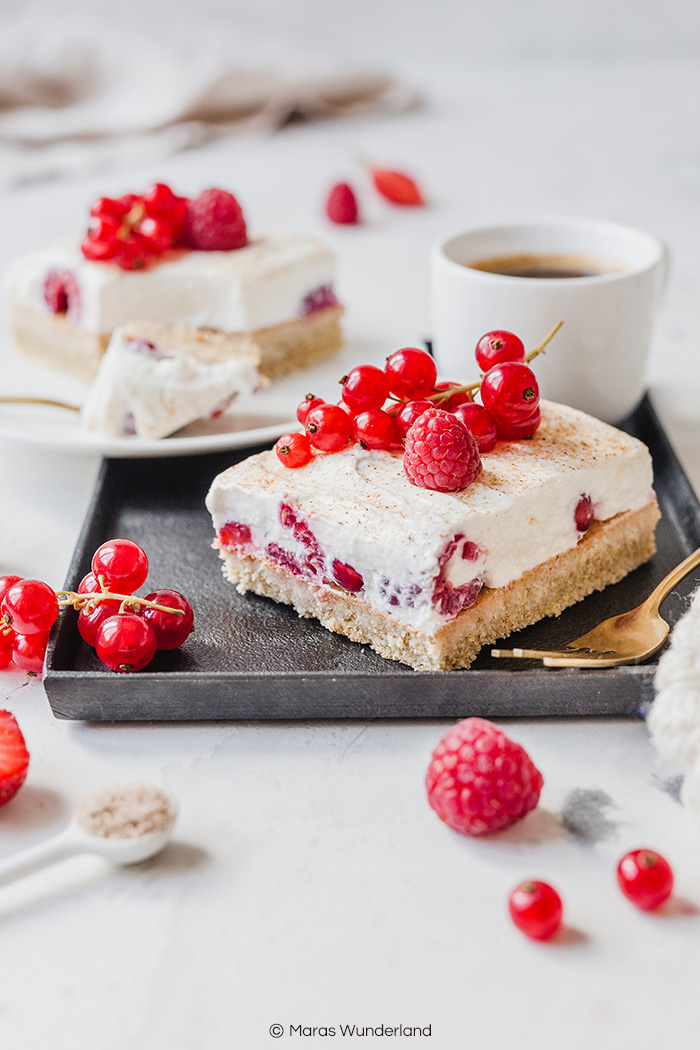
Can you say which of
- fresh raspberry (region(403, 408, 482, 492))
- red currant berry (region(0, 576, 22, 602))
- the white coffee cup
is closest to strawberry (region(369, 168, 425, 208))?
the white coffee cup

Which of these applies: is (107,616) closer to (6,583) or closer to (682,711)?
(6,583)

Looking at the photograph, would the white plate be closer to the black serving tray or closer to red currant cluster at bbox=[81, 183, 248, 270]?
the black serving tray

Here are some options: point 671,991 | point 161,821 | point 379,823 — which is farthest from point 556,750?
point 161,821

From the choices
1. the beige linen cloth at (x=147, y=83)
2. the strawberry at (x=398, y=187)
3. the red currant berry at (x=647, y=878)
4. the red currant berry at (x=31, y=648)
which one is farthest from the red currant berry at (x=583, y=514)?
the beige linen cloth at (x=147, y=83)

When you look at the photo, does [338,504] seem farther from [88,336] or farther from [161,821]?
[88,336]

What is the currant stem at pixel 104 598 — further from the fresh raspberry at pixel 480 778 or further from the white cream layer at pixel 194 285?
the white cream layer at pixel 194 285

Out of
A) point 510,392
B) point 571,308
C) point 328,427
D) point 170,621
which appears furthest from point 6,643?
point 571,308
